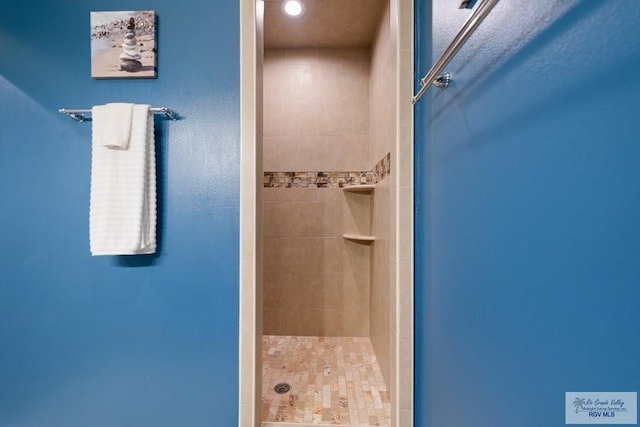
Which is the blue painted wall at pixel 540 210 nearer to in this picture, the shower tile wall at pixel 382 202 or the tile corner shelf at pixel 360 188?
the shower tile wall at pixel 382 202

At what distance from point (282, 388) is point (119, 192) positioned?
1451 mm

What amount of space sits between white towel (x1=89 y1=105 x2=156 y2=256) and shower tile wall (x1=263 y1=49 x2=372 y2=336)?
5.07ft

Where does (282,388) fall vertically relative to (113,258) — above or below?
below

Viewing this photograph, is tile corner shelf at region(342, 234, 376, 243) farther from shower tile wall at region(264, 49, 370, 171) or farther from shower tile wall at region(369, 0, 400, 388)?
shower tile wall at region(264, 49, 370, 171)

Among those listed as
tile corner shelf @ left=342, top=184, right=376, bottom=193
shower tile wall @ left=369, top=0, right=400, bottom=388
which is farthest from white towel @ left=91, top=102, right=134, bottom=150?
tile corner shelf @ left=342, top=184, right=376, bottom=193

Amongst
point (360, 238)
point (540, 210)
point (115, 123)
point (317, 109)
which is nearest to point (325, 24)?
point (317, 109)

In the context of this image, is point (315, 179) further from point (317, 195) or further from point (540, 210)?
point (540, 210)

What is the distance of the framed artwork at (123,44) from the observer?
1.30 metres

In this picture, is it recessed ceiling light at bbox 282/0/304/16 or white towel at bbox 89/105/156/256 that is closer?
white towel at bbox 89/105/156/256

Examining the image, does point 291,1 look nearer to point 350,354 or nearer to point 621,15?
point 621,15

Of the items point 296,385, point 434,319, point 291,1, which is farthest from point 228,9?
point 296,385

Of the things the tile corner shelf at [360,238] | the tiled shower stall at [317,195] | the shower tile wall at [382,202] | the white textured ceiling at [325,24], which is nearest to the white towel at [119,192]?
the shower tile wall at [382,202]

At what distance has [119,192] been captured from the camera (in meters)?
1.22

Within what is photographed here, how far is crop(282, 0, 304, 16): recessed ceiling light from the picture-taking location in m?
2.08
